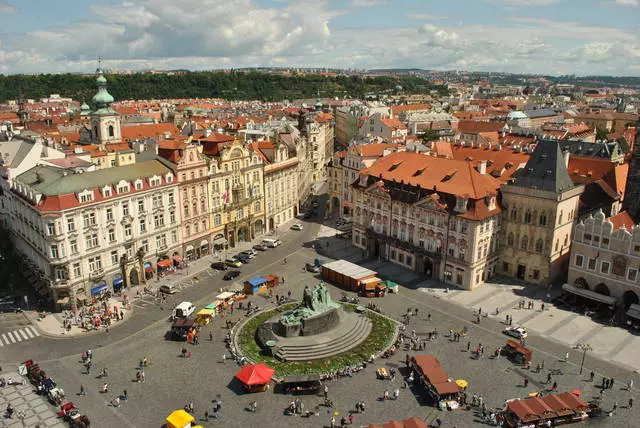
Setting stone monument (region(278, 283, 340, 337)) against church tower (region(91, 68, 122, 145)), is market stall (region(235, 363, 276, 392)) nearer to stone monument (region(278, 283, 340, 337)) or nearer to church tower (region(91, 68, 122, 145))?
stone monument (region(278, 283, 340, 337))

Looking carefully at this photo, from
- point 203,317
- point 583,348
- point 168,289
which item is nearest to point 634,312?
point 583,348

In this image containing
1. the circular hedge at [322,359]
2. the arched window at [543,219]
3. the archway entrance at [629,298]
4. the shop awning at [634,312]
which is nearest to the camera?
the circular hedge at [322,359]

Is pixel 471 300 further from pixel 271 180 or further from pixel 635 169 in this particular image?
pixel 271 180

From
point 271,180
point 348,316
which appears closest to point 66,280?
point 348,316

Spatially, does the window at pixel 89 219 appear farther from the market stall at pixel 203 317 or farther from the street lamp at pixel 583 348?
the street lamp at pixel 583 348

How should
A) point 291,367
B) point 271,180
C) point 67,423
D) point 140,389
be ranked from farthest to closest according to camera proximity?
1. point 271,180
2. point 291,367
3. point 140,389
4. point 67,423

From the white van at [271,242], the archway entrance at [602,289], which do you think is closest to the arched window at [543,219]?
the archway entrance at [602,289]
